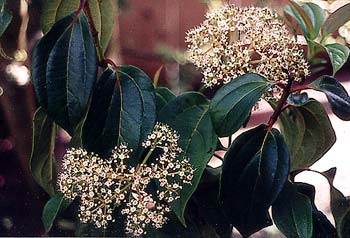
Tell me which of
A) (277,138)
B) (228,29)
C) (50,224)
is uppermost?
(228,29)

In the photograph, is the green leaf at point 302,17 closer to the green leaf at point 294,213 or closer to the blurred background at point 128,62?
the blurred background at point 128,62

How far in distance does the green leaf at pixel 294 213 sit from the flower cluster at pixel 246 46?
13cm

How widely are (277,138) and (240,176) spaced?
6 cm

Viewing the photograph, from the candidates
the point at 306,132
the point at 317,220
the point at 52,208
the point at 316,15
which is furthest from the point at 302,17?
the point at 52,208

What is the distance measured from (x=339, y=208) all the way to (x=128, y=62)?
278 millimetres

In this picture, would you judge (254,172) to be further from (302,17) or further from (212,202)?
(302,17)

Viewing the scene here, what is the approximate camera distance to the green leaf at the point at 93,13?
66cm

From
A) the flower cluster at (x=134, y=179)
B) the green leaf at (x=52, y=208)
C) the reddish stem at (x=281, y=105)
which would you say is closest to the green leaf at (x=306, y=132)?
the reddish stem at (x=281, y=105)

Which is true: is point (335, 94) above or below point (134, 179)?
above

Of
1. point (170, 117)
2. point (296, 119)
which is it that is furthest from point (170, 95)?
point (296, 119)

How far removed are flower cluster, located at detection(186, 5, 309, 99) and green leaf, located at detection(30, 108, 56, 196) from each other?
0.60 ft

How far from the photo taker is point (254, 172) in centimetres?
65

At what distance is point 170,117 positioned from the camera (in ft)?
2.19

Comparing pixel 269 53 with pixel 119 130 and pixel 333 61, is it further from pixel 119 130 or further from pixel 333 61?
pixel 119 130
